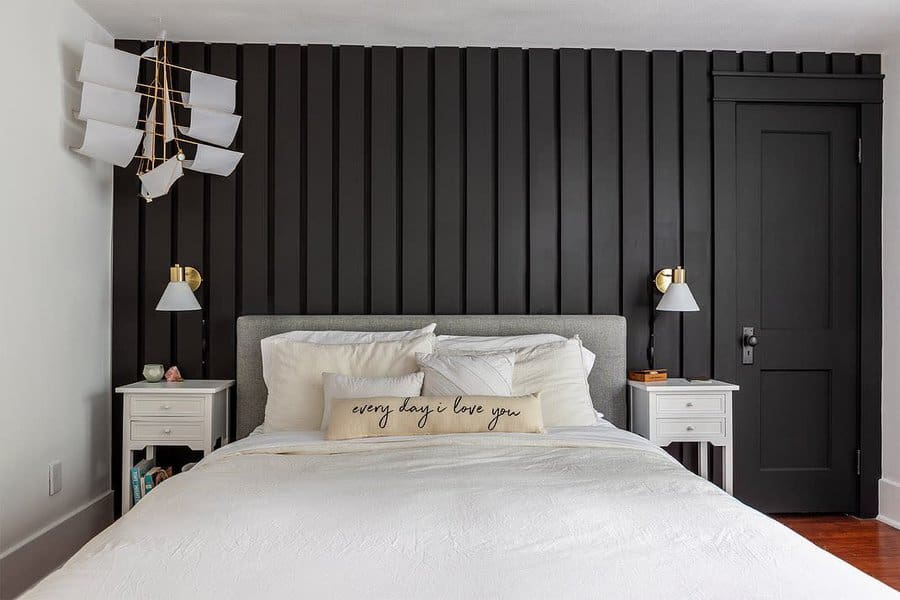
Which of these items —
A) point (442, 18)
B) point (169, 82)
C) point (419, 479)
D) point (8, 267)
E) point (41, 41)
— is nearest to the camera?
point (419, 479)

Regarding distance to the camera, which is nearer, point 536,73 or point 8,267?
point 8,267

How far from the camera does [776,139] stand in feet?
12.8

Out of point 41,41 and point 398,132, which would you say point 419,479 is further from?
point 41,41

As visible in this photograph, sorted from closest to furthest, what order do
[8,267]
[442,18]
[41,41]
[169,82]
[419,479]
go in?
[419,479]
[8,267]
[41,41]
[442,18]
[169,82]

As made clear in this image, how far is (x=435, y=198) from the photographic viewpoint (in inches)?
148

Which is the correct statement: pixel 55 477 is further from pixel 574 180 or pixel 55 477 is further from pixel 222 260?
pixel 574 180

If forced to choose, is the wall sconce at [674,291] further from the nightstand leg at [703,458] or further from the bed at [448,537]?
the bed at [448,537]

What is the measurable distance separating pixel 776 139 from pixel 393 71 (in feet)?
6.85

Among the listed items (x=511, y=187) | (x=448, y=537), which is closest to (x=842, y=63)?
(x=511, y=187)

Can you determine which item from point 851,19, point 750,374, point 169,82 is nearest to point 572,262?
point 750,374

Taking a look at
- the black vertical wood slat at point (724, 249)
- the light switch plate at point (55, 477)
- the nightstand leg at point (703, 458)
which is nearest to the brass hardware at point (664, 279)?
the black vertical wood slat at point (724, 249)

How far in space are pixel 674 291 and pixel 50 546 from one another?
9.95 ft

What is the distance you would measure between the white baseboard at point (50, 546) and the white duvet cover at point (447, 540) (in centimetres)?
106

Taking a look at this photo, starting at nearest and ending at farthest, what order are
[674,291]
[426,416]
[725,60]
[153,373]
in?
[426,416] < [153,373] < [674,291] < [725,60]
